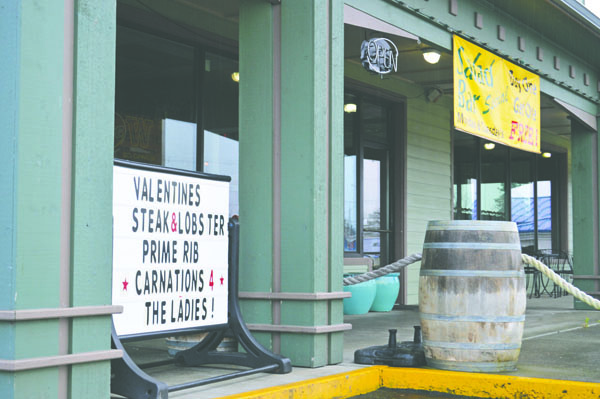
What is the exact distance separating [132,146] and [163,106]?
0.62 metres

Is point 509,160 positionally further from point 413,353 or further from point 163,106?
point 413,353

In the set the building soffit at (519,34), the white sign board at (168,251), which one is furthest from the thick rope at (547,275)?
the building soffit at (519,34)

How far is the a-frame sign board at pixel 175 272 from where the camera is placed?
453 centimetres

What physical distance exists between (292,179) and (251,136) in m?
0.51

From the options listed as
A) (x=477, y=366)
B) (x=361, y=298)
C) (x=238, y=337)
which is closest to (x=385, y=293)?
(x=361, y=298)

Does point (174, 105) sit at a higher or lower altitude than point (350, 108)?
lower

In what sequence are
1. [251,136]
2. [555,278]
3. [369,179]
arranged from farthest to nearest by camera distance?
[369,179] < [555,278] < [251,136]

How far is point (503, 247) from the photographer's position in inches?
227

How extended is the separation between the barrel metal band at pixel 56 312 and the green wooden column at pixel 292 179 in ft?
6.31

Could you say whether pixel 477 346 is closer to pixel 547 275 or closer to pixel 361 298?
pixel 547 275

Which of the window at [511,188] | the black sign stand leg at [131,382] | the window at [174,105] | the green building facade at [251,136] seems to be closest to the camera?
the green building facade at [251,136]

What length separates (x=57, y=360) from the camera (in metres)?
3.82

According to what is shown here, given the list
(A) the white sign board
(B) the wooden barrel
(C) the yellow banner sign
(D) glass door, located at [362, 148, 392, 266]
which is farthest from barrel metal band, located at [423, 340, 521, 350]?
(D) glass door, located at [362, 148, 392, 266]

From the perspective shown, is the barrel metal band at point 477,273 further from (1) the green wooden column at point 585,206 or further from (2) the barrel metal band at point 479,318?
(1) the green wooden column at point 585,206
